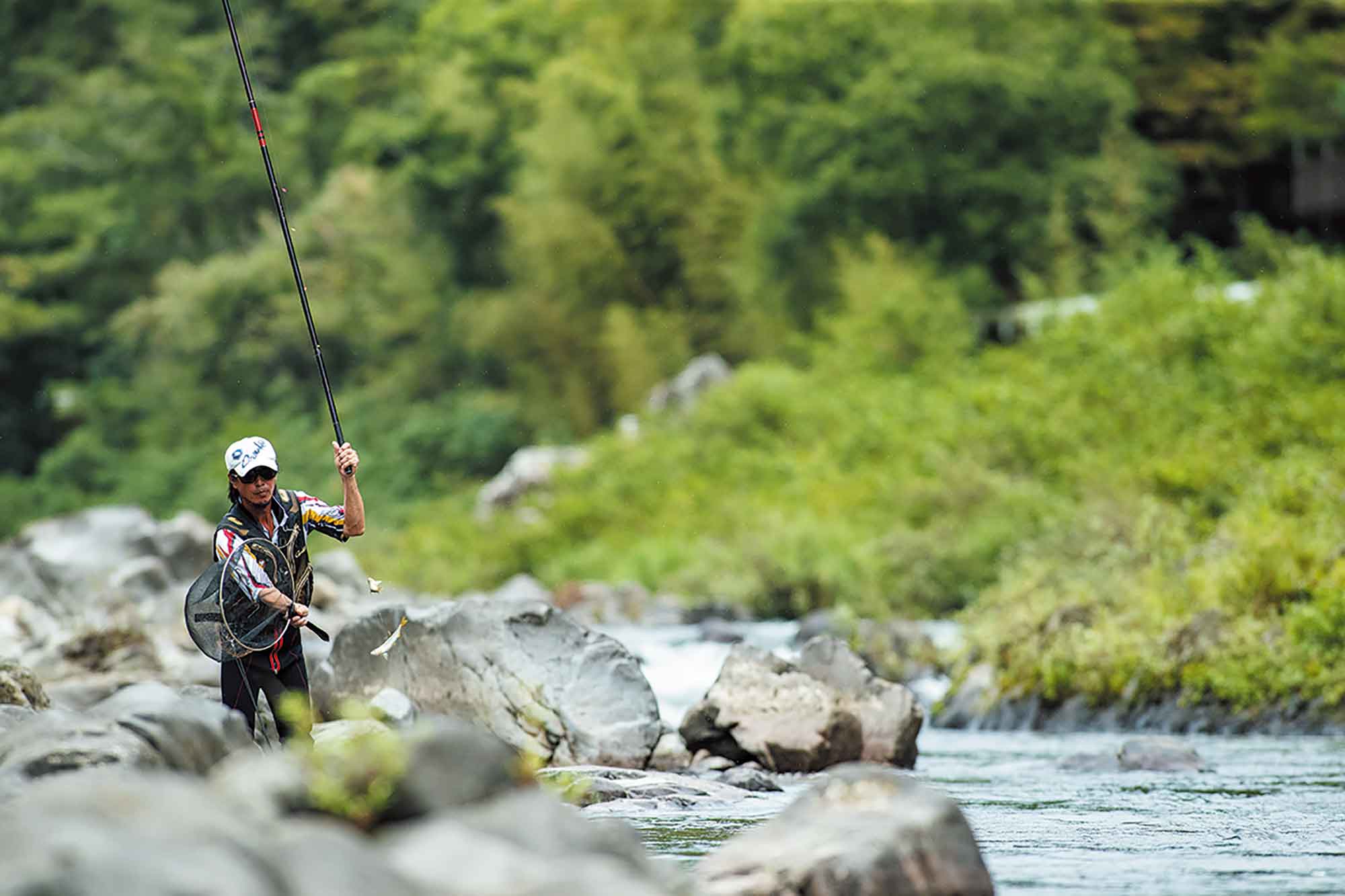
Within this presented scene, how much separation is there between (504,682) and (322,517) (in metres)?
2.73

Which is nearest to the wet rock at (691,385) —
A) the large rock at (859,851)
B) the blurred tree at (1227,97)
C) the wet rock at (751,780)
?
the blurred tree at (1227,97)

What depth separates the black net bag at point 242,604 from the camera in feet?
23.3

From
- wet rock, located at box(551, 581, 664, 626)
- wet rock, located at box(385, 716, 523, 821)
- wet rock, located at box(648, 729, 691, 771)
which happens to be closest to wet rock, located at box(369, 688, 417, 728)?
wet rock, located at box(648, 729, 691, 771)

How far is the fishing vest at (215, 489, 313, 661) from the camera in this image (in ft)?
23.4

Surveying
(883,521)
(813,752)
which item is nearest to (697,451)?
(883,521)

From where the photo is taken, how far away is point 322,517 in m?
7.36

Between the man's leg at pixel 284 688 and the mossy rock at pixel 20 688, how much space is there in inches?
70.2

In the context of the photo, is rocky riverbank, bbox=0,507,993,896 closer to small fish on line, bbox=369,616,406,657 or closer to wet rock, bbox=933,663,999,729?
small fish on line, bbox=369,616,406,657

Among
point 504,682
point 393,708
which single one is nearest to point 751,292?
point 504,682

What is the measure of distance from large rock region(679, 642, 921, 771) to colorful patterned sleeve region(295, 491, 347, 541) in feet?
11.0

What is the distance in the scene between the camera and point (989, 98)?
32.9 meters

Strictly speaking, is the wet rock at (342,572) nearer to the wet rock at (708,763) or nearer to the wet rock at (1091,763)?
the wet rock at (708,763)

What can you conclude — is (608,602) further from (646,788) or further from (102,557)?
(646,788)

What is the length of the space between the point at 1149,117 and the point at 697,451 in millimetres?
11228
